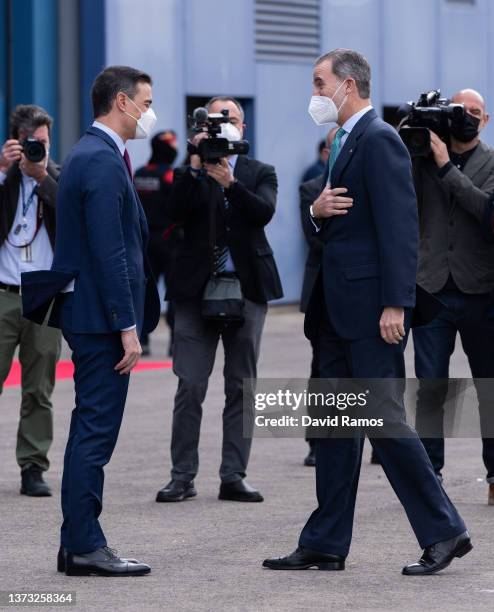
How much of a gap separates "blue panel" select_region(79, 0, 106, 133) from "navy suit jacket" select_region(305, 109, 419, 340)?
12.5 m

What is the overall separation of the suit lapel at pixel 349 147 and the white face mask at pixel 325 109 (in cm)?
13

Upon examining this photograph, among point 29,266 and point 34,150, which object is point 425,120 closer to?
point 34,150

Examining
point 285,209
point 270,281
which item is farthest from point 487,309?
point 285,209

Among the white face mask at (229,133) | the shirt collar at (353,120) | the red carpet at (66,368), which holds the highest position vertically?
the shirt collar at (353,120)

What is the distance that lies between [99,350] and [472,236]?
2.59 m

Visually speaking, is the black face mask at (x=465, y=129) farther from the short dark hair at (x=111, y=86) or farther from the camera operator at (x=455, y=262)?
the short dark hair at (x=111, y=86)

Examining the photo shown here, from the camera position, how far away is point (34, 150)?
28.3 feet

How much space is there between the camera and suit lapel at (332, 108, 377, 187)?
263 inches

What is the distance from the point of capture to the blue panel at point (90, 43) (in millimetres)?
18844

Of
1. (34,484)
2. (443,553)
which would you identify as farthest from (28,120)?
(443,553)

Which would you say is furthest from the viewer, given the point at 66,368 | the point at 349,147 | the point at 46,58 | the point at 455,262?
the point at 46,58

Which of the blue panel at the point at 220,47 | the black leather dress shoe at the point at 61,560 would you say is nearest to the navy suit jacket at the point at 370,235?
the black leather dress shoe at the point at 61,560

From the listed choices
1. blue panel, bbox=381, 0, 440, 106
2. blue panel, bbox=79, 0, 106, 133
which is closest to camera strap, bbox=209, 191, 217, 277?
blue panel, bbox=79, 0, 106, 133

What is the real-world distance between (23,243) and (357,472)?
2698mm
